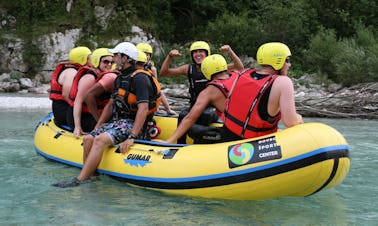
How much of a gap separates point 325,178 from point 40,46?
55.1 ft

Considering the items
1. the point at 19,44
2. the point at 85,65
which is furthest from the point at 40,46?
the point at 85,65

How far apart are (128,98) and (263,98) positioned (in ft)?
4.71

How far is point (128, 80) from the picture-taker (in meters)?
4.81

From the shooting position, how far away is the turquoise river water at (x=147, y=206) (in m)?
3.72

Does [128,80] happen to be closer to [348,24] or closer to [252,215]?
[252,215]

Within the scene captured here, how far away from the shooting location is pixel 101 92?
214 inches

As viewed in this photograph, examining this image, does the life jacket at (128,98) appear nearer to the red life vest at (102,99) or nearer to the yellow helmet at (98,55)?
the red life vest at (102,99)

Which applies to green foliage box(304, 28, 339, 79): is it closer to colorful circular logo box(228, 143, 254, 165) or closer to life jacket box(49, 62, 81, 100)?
life jacket box(49, 62, 81, 100)

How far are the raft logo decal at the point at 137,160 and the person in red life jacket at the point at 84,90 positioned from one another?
1.04m

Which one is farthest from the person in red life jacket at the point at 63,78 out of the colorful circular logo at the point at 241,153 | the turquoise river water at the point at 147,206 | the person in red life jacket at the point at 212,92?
the colorful circular logo at the point at 241,153

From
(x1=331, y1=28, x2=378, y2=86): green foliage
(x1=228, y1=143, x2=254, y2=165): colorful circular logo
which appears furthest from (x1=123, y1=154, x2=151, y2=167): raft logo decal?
(x1=331, y1=28, x2=378, y2=86): green foliage

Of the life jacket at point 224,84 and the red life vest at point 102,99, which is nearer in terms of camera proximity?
the life jacket at point 224,84

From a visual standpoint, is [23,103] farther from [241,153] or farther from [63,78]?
[241,153]

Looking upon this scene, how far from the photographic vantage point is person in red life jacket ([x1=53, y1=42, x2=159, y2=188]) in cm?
473
